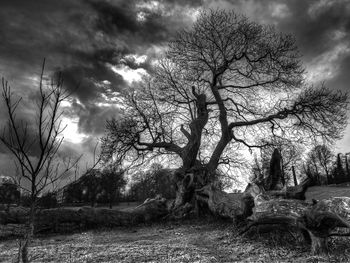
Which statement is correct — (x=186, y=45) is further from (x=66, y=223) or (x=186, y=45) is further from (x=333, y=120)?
(x=66, y=223)

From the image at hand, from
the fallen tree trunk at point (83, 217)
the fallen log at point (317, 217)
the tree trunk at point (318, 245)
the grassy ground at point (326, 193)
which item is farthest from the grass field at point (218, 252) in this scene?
the grassy ground at point (326, 193)

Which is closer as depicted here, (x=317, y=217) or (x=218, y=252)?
(x=317, y=217)

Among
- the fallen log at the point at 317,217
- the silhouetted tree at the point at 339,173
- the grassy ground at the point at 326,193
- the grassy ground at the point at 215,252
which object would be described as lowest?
the grassy ground at the point at 215,252

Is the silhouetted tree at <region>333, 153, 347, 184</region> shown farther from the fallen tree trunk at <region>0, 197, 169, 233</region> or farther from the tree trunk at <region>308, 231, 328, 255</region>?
the tree trunk at <region>308, 231, 328, 255</region>

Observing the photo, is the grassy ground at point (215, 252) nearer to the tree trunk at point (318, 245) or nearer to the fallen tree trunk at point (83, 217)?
the tree trunk at point (318, 245)

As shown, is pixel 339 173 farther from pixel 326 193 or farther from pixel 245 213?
pixel 245 213

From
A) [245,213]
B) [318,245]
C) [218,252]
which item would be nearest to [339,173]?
[245,213]

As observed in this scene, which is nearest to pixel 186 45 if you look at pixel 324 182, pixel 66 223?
pixel 66 223

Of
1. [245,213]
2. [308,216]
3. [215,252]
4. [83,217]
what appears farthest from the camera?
[83,217]

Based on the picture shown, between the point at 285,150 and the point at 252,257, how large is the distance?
1443 cm

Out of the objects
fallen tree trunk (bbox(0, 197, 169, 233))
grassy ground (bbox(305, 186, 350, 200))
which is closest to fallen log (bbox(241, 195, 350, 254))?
fallen tree trunk (bbox(0, 197, 169, 233))

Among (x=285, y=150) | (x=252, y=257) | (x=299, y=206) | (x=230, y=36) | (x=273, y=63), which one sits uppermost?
(x=230, y=36)

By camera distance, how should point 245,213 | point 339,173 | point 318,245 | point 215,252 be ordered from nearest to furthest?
1. point 318,245
2. point 215,252
3. point 245,213
4. point 339,173

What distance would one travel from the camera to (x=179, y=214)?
1433 centimetres
